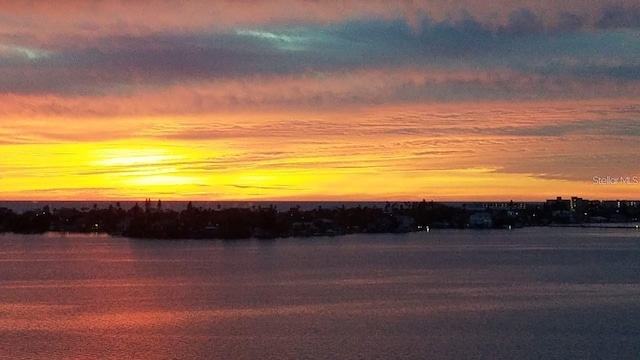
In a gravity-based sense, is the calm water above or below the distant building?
below

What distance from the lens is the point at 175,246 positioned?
112m

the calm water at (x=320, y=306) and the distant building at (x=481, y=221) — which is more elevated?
the distant building at (x=481, y=221)

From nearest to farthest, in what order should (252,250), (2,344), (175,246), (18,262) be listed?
(2,344)
(18,262)
(252,250)
(175,246)

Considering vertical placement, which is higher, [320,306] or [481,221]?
Result: [481,221]

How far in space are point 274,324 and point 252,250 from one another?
60.2 metres

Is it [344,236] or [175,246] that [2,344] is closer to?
[175,246]

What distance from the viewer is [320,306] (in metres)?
48.9

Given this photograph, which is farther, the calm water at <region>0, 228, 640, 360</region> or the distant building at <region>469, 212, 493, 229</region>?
the distant building at <region>469, 212, 493, 229</region>

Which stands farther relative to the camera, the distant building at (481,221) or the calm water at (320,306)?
the distant building at (481,221)

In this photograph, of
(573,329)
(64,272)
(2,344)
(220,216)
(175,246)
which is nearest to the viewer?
(2,344)

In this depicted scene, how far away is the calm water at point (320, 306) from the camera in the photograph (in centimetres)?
3650

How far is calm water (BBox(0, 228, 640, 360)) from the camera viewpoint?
3650 cm

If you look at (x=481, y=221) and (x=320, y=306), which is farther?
(x=481, y=221)

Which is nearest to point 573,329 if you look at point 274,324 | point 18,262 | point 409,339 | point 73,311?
point 409,339
